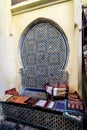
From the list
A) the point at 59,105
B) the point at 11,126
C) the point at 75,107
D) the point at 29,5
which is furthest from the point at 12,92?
the point at 29,5

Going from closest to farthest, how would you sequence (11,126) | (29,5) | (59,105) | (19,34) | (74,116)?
1. (74,116)
2. (59,105)
3. (11,126)
4. (29,5)
5. (19,34)

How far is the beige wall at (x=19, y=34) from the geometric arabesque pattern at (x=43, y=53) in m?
0.07

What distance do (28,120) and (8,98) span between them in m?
0.31

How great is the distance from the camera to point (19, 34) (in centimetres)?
195

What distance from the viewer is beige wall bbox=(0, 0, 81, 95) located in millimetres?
1607

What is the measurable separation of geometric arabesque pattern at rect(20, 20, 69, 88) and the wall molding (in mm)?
173

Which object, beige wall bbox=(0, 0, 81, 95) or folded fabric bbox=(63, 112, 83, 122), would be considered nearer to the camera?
folded fabric bbox=(63, 112, 83, 122)

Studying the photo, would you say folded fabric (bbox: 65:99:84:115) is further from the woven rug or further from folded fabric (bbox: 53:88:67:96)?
the woven rug

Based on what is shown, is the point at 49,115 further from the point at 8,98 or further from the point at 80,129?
the point at 8,98

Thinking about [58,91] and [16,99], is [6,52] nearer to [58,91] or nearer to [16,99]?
[16,99]

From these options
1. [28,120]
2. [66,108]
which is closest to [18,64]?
[28,120]

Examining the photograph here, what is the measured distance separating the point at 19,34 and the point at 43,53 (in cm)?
40

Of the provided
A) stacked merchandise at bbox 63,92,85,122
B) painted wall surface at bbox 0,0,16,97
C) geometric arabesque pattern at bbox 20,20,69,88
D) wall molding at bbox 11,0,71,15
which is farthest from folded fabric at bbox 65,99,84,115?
wall molding at bbox 11,0,71,15

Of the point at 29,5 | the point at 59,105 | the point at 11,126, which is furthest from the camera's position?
the point at 29,5
